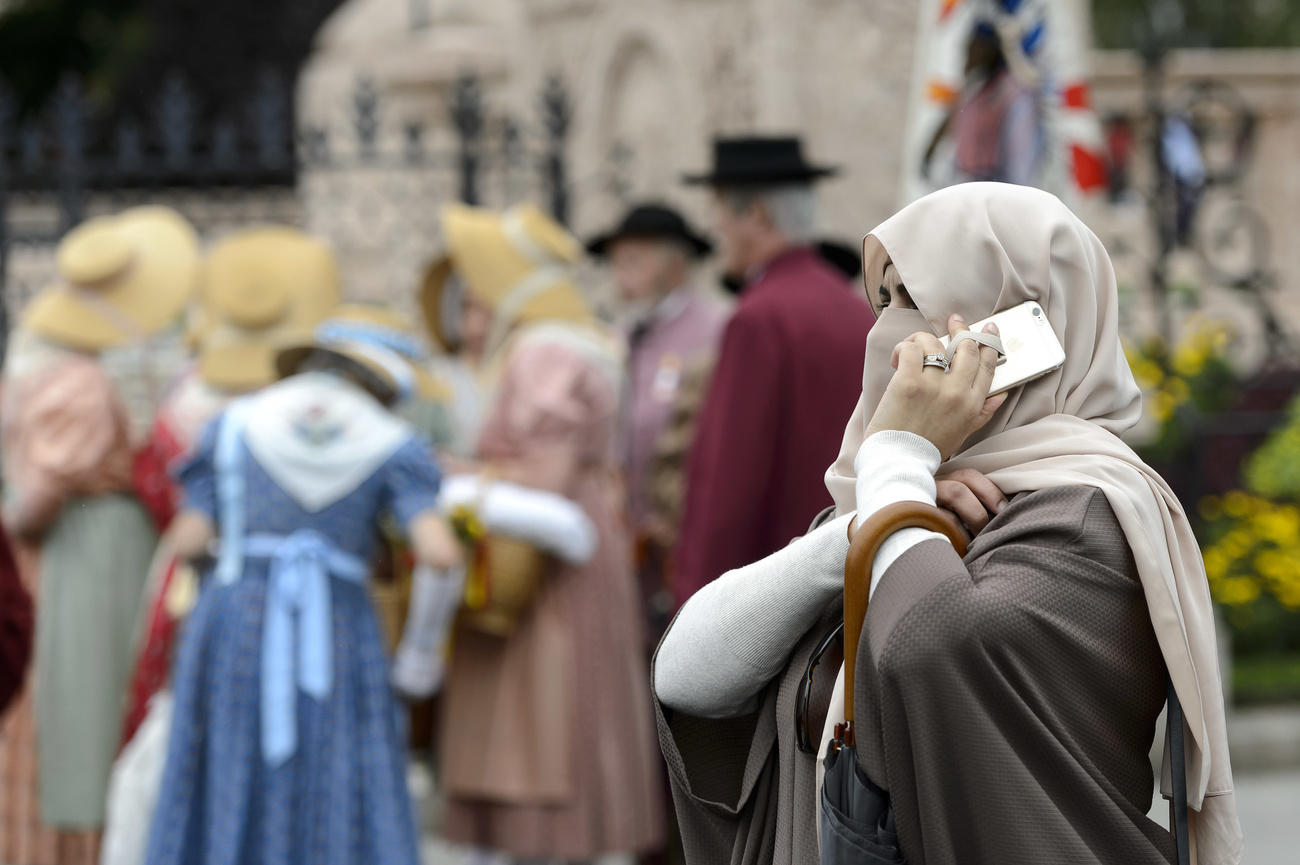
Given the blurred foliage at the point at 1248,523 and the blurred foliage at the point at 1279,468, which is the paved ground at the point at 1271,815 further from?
the blurred foliage at the point at 1279,468

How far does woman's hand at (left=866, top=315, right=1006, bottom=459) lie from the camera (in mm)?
2010

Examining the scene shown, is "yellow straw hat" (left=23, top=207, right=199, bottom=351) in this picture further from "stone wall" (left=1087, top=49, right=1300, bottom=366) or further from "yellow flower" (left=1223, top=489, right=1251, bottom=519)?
"stone wall" (left=1087, top=49, right=1300, bottom=366)

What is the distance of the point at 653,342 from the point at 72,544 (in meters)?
2.16

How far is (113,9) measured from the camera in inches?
975

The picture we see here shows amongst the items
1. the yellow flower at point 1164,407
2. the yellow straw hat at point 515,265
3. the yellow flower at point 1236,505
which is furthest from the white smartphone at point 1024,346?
the yellow flower at point 1236,505

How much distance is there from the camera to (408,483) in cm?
462

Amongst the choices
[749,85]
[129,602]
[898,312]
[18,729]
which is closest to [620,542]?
[129,602]

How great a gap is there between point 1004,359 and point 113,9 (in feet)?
81.6

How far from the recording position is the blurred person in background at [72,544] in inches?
219

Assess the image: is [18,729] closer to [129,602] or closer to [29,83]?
[129,602]

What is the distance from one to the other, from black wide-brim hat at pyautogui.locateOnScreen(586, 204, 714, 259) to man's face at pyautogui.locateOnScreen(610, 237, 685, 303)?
34 mm

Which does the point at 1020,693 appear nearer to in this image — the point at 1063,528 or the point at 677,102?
the point at 1063,528

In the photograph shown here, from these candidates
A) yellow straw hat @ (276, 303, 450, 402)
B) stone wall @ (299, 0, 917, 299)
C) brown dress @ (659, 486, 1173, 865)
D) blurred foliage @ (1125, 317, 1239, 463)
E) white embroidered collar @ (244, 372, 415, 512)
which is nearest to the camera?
brown dress @ (659, 486, 1173, 865)

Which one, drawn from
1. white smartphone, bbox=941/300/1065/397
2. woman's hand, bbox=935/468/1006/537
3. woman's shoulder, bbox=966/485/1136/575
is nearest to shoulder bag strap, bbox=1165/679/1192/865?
woman's shoulder, bbox=966/485/1136/575
